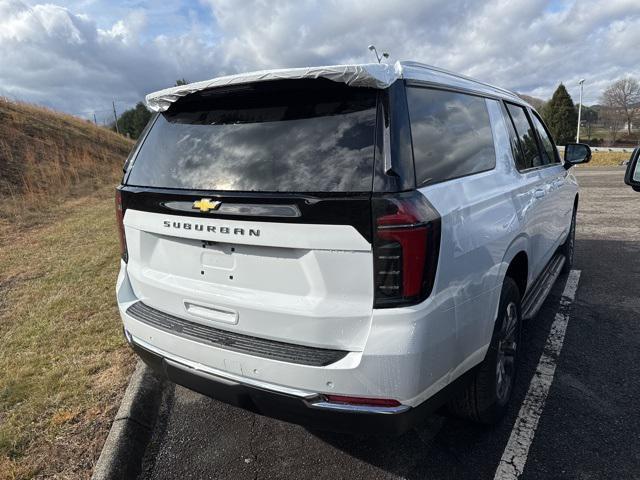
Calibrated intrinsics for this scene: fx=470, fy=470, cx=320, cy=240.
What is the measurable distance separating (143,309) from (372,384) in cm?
139

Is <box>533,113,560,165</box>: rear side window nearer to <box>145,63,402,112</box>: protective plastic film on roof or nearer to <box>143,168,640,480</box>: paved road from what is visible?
<box>143,168,640,480</box>: paved road

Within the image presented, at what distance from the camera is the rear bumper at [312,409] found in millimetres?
1920

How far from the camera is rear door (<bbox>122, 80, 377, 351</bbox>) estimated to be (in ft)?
6.12

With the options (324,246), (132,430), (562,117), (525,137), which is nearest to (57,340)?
(132,430)

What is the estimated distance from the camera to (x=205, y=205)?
6.95 feet

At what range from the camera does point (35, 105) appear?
1029 inches

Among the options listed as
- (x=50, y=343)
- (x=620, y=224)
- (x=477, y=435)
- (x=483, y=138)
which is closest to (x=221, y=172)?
(x=483, y=138)

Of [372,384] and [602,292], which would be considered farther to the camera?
[602,292]

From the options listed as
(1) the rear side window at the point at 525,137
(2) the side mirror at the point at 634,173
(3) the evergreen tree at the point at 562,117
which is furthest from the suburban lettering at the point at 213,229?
(3) the evergreen tree at the point at 562,117

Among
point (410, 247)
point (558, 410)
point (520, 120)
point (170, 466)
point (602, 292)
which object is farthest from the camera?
point (602, 292)

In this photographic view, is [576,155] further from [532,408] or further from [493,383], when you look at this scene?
[493,383]

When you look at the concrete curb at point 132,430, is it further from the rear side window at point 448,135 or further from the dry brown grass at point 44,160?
the dry brown grass at point 44,160

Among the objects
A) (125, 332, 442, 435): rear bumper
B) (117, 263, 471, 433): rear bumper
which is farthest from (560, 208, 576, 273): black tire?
(125, 332, 442, 435): rear bumper

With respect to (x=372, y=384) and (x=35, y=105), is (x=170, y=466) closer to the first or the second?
(x=372, y=384)
